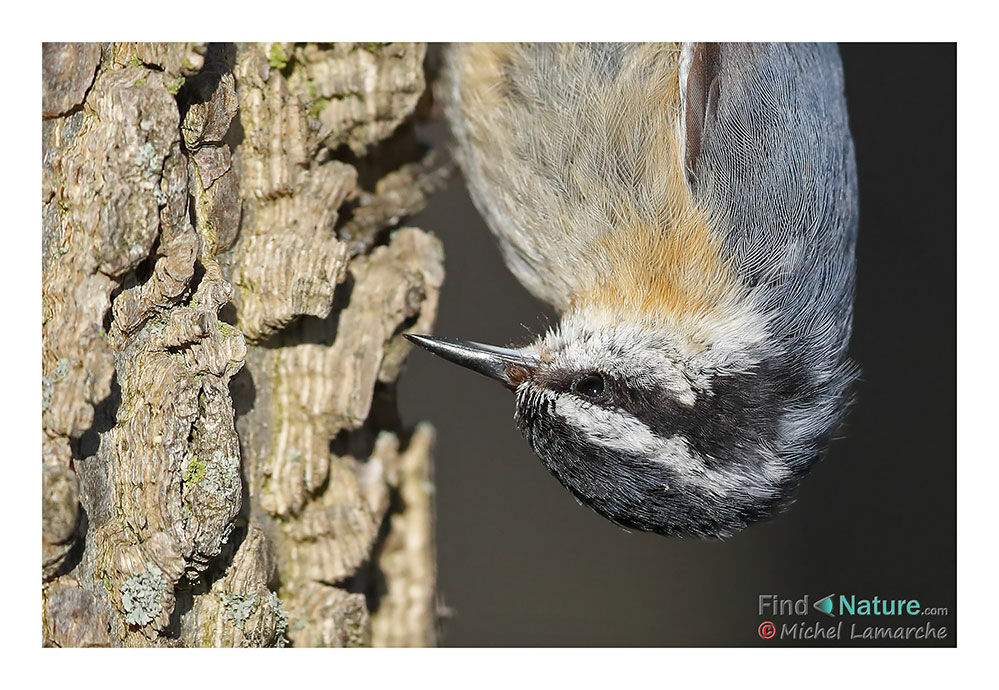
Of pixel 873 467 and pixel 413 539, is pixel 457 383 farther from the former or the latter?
pixel 873 467

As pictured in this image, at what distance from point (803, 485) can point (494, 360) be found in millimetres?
693

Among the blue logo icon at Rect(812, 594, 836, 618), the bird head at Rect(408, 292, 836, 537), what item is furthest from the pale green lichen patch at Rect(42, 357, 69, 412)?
the blue logo icon at Rect(812, 594, 836, 618)

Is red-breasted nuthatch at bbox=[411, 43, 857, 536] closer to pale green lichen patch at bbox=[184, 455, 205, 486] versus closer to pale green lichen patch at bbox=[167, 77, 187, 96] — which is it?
pale green lichen patch at bbox=[184, 455, 205, 486]

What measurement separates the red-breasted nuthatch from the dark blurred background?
16 cm

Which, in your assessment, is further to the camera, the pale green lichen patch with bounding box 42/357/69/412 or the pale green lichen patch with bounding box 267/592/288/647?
the pale green lichen patch with bounding box 267/592/288/647

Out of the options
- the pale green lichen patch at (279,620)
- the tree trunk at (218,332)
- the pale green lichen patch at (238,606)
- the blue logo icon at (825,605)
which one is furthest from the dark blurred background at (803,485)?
the pale green lichen patch at (238,606)

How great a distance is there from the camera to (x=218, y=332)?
1533 mm

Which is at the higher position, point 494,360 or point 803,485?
point 494,360

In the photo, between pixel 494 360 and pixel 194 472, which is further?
pixel 494 360

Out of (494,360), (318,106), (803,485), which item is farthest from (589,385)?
(318,106)

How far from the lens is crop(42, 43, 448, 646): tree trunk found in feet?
4.79

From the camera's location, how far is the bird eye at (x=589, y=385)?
5.75 feet

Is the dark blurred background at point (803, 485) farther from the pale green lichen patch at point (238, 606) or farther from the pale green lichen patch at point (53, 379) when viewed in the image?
the pale green lichen patch at point (53, 379)

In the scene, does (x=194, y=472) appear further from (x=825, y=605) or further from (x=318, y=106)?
(x=825, y=605)
